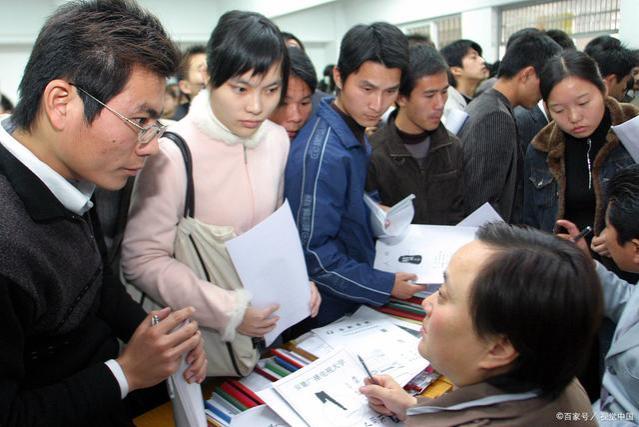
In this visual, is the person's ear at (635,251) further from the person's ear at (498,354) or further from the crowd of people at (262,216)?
the person's ear at (498,354)

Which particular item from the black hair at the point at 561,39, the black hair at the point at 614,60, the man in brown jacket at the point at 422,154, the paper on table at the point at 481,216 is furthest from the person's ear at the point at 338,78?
the black hair at the point at 561,39

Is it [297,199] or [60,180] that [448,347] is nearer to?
[297,199]

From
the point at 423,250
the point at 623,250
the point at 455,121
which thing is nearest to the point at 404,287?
the point at 423,250

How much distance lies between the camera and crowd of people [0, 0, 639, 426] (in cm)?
79

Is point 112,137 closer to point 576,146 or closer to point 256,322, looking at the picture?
point 256,322

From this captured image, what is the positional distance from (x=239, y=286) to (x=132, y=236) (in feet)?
0.97

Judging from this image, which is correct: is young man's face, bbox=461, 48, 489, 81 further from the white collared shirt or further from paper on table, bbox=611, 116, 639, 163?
the white collared shirt

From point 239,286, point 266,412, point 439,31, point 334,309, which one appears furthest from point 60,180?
point 439,31

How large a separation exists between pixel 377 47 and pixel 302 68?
0.33 m

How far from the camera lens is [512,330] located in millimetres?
778

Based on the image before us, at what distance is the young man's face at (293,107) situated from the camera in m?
1.75

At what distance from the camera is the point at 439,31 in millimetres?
7715

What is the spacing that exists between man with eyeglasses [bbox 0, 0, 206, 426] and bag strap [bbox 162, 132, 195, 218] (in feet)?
0.74

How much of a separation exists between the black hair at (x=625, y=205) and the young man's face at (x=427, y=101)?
2.26 ft
